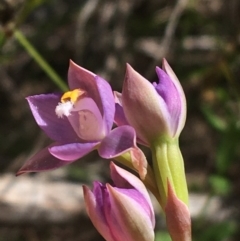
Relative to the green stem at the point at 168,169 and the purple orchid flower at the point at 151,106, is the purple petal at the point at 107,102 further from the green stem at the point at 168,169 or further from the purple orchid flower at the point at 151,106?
the green stem at the point at 168,169

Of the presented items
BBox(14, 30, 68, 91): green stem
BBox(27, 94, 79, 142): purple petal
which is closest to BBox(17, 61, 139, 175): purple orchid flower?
BBox(27, 94, 79, 142): purple petal

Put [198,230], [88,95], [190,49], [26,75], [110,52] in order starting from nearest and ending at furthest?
1. [88,95]
2. [198,230]
3. [110,52]
4. [190,49]
5. [26,75]

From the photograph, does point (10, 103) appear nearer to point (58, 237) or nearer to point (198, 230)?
point (58, 237)

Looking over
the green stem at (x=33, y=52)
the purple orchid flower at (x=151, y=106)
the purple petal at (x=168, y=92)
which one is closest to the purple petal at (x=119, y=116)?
the purple orchid flower at (x=151, y=106)

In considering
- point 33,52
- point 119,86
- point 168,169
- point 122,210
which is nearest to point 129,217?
point 122,210

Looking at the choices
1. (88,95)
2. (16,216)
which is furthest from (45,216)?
(88,95)

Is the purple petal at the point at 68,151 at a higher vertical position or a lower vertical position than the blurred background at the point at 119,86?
higher

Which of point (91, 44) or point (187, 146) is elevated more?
point (91, 44)

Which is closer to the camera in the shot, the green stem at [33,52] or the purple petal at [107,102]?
the purple petal at [107,102]
